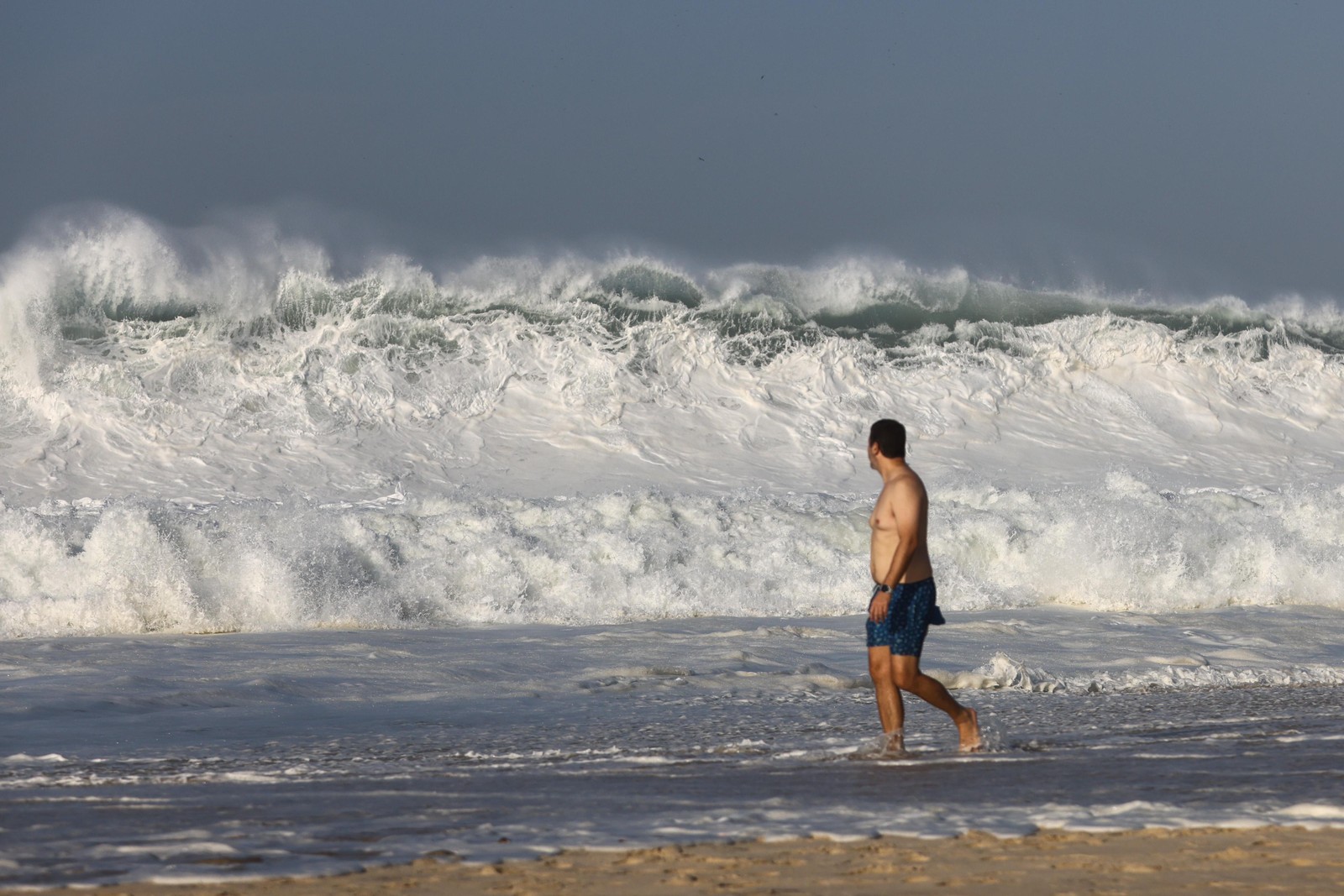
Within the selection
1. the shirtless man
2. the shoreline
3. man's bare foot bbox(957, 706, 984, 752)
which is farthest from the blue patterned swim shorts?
the shoreline

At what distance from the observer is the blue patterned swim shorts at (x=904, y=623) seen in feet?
17.0

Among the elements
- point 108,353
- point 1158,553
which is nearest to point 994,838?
point 1158,553

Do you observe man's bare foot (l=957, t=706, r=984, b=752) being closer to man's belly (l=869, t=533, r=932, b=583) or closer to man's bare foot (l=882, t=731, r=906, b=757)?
man's bare foot (l=882, t=731, r=906, b=757)

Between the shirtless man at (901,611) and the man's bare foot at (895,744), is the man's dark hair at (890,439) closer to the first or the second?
the shirtless man at (901,611)

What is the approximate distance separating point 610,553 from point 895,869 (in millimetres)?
8187

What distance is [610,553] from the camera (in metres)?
11.4

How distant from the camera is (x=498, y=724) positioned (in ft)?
19.5

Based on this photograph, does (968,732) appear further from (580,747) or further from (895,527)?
(580,747)

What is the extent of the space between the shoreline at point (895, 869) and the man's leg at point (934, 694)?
57.7 inches

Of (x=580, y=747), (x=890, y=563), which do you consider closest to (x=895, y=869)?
(x=890, y=563)

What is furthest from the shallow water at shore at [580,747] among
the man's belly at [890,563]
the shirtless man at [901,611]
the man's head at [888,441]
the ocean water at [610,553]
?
the man's head at [888,441]

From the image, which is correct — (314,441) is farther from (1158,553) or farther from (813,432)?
(1158,553)

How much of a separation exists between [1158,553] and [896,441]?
7126mm

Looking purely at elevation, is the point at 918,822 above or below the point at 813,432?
below
